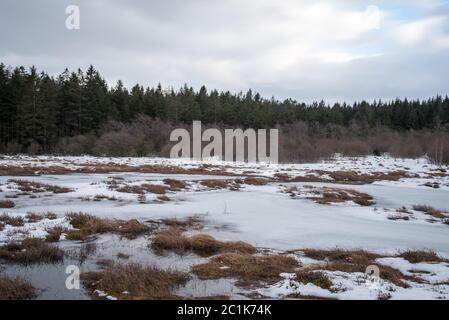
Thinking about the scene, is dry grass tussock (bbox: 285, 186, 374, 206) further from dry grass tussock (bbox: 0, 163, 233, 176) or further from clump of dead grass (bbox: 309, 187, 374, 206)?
dry grass tussock (bbox: 0, 163, 233, 176)

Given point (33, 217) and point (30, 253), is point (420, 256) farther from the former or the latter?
point (33, 217)

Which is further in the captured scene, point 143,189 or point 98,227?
point 143,189

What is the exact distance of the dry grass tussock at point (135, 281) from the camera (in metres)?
6.89

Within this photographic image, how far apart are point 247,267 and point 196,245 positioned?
2.46 metres

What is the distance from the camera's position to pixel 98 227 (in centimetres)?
1208

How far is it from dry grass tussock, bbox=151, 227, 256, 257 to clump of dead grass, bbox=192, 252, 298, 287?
2.55 feet

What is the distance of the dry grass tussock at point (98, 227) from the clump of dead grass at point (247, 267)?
3.75 metres

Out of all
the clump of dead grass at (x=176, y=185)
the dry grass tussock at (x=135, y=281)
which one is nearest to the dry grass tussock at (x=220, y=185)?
the clump of dead grass at (x=176, y=185)

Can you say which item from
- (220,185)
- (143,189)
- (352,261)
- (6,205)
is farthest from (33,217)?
(220,185)

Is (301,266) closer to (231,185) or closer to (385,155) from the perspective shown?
(231,185)

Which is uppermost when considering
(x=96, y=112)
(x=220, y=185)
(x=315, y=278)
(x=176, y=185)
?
(x=96, y=112)

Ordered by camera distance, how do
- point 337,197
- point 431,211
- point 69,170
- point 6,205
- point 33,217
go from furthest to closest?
point 69,170 → point 337,197 → point 431,211 → point 6,205 → point 33,217

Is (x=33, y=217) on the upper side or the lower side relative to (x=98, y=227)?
upper
